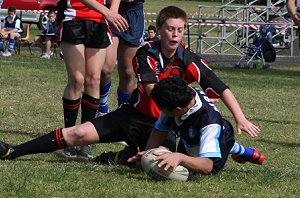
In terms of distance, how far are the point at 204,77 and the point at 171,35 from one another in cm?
38

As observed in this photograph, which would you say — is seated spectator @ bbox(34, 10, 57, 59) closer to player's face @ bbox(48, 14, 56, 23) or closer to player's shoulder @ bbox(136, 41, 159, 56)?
player's face @ bbox(48, 14, 56, 23)

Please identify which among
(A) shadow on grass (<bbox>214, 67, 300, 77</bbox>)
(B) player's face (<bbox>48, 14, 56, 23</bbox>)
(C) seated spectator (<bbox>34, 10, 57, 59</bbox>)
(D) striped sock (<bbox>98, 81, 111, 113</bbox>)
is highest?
(D) striped sock (<bbox>98, 81, 111, 113</bbox>)

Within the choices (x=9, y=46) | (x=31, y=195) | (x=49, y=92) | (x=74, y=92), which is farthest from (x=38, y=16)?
(x=31, y=195)

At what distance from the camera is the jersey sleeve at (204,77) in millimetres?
6367

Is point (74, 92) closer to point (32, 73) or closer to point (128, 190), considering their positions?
point (128, 190)

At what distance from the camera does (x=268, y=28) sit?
25.7 metres

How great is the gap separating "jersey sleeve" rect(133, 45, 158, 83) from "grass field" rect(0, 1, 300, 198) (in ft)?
2.19

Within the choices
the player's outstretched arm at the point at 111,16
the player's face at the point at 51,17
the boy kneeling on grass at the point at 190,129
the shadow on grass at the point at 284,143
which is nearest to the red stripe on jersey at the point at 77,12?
the player's outstretched arm at the point at 111,16

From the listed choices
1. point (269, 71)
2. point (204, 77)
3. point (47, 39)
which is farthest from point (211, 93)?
point (47, 39)

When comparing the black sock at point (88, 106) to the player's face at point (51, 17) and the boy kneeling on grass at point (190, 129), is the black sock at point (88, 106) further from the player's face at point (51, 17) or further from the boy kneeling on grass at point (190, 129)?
the player's face at point (51, 17)

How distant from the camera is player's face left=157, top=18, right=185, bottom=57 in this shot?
21.0 ft

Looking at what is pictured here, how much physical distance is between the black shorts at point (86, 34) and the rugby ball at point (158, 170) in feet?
5.88

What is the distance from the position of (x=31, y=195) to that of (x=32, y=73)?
1236cm

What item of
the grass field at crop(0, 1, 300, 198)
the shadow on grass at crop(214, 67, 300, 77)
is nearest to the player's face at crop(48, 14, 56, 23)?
the shadow on grass at crop(214, 67, 300, 77)
